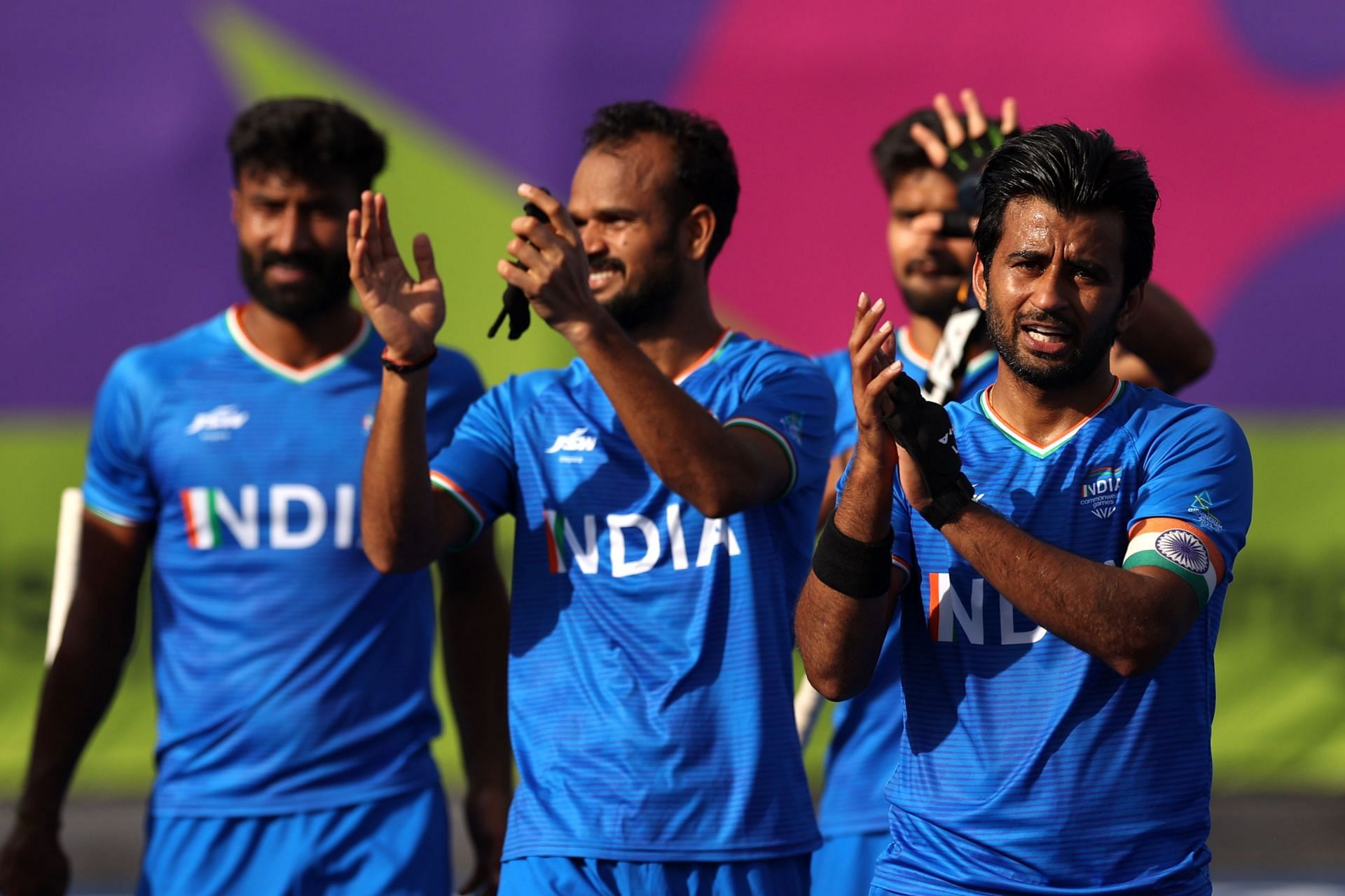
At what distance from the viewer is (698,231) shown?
369 cm

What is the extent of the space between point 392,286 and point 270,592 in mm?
865

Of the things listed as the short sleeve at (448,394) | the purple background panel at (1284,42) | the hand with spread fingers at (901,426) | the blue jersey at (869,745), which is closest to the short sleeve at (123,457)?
the short sleeve at (448,394)

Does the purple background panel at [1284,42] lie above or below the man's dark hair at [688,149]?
above

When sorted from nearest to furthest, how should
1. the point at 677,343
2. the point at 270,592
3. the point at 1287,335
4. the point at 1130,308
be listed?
1. the point at 1130,308
2. the point at 677,343
3. the point at 270,592
4. the point at 1287,335

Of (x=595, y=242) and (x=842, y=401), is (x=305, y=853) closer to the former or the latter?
(x=595, y=242)

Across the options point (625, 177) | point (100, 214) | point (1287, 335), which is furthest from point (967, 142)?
point (100, 214)

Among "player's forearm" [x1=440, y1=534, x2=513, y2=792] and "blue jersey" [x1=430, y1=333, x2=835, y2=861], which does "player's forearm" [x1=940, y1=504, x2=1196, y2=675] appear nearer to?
"blue jersey" [x1=430, y1=333, x2=835, y2=861]

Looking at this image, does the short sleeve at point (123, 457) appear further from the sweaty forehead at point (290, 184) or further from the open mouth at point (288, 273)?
the sweaty forehead at point (290, 184)

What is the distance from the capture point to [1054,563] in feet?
8.14

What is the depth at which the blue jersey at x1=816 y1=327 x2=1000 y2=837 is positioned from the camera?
3.97 m

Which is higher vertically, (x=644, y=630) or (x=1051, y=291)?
(x=1051, y=291)

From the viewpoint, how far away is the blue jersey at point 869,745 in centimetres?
397

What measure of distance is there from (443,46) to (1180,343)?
348 centimetres

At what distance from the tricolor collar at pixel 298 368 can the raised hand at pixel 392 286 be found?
0.69 m
